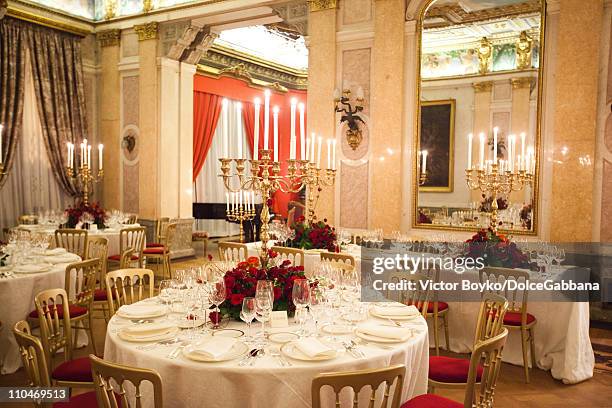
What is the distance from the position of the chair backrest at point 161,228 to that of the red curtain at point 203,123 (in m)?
2.93

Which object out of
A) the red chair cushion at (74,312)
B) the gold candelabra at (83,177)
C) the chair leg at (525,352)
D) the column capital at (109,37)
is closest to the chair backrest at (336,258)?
the chair leg at (525,352)

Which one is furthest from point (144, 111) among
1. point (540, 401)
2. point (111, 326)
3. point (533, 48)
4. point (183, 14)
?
point (540, 401)

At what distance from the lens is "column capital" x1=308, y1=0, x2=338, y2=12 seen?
7.04 m

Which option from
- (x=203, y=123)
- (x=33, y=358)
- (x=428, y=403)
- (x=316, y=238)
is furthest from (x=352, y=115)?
(x=203, y=123)

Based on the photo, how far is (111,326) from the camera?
9.15 feet

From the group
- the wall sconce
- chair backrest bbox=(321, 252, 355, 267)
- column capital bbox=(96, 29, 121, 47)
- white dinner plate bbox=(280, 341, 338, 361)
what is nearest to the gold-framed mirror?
the wall sconce

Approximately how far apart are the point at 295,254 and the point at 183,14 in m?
5.50

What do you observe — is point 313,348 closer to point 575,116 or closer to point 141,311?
point 141,311

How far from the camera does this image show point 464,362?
313cm

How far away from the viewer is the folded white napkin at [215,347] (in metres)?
2.28

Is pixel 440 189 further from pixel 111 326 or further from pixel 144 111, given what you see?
pixel 144 111

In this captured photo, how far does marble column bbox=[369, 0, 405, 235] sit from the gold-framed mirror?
0.81ft

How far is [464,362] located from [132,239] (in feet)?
17.2

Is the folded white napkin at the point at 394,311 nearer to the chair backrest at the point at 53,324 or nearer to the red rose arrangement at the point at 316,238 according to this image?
the chair backrest at the point at 53,324
